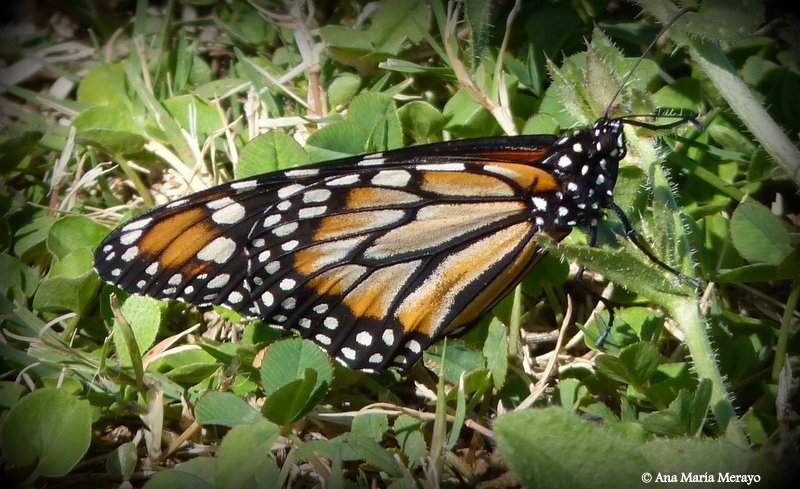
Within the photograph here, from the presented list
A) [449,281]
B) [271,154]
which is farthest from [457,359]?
[271,154]

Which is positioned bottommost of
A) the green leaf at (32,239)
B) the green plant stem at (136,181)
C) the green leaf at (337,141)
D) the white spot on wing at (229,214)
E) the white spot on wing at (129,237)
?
the green leaf at (32,239)

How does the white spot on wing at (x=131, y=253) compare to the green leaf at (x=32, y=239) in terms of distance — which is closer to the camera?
the white spot on wing at (x=131, y=253)

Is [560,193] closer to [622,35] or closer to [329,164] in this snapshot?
[329,164]

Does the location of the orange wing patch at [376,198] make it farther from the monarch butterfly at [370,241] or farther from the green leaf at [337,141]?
the green leaf at [337,141]

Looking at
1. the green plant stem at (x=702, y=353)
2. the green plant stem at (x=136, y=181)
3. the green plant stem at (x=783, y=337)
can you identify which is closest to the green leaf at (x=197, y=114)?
the green plant stem at (x=136, y=181)

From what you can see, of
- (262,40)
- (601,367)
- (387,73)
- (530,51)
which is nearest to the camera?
(601,367)

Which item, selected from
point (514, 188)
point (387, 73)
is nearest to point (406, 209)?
point (514, 188)

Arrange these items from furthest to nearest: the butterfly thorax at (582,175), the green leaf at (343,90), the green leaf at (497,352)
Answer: the green leaf at (343,90) < the green leaf at (497,352) < the butterfly thorax at (582,175)
